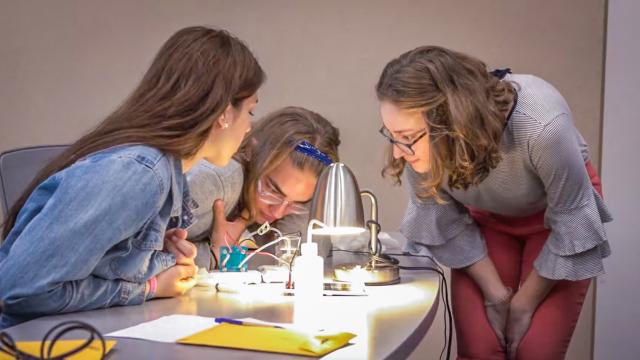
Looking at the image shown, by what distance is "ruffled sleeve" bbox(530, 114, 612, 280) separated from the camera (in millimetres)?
1990

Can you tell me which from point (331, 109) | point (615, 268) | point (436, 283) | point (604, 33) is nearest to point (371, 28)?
point (331, 109)

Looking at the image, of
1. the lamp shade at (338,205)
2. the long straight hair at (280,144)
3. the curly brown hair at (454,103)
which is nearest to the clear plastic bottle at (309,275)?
the lamp shade at (338,205)

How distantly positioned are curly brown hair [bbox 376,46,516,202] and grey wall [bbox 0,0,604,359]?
1.81m

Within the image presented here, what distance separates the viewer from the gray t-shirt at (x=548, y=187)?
200cm

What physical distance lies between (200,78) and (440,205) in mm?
970

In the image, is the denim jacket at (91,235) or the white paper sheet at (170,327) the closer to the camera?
the white paper sheet at (170,327)

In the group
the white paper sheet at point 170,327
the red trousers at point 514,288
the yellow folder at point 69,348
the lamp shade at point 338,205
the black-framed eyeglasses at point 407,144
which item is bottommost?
the red trousers at point 514,288

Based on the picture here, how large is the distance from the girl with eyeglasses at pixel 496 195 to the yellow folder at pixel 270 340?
918mm

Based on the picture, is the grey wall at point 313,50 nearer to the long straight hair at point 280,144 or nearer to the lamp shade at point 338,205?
the long straight hair at point 280,144

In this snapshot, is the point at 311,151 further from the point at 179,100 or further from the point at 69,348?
the point at 69,348

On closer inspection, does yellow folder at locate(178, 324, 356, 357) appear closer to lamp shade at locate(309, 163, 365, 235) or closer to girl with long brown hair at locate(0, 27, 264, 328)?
girl with long brown hair at locate(0, 27, 264, 328)

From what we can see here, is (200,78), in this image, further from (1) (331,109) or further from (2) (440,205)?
(1) (331,109)

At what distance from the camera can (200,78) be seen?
1.71 m

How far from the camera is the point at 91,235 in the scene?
1362 mm
